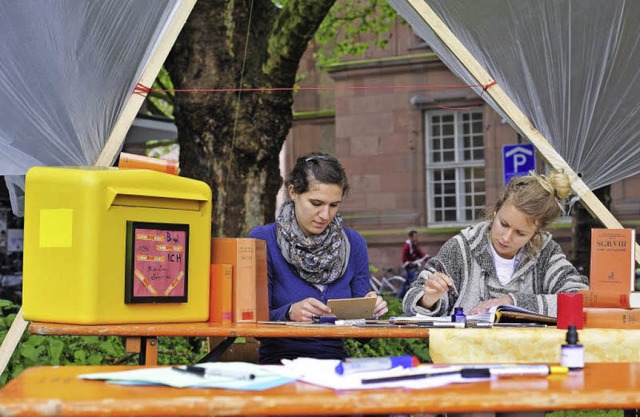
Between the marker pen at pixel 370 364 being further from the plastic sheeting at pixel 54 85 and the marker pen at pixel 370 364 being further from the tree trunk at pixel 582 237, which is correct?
the tree trunk at pixel 582 237

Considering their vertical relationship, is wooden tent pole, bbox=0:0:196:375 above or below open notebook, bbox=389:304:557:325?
above

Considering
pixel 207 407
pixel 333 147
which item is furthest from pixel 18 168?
pixel 333 147

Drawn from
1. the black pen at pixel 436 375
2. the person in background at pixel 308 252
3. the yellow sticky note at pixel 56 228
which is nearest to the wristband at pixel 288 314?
the person in background at pixel 308 252

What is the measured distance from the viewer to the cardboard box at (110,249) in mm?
3609

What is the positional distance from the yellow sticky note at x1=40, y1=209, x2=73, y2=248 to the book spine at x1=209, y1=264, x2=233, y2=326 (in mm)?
611

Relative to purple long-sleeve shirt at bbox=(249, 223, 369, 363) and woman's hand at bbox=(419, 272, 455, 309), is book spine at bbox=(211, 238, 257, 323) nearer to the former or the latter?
purple long-sleeve shirt at bbox=(249, 223, 369, 363)

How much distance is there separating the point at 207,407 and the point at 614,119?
11.7ft

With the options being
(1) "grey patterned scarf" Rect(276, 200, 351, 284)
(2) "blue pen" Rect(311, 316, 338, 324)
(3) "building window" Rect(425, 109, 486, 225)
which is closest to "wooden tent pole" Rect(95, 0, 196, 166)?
(1) "grey patterned scarf" Rect(276, 200, 351, 284)

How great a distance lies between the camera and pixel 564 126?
496cm

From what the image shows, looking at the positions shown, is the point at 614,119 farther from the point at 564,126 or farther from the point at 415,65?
the point at 415,65

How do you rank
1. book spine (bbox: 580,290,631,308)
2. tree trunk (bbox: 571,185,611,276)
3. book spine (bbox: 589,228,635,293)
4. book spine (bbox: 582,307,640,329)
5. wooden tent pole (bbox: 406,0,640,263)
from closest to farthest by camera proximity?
book spine (bbox: 582,307,640,329)
book spine (bbox: 580,290,631,308)
book spine (bbox: 589,228,635,293)
wooden tent pole (bbox: 406,0,640,263)
tree trunk (bbox: 571,185,611,276)

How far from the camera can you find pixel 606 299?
12.3ft

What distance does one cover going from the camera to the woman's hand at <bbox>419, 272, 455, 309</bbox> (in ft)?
13.0

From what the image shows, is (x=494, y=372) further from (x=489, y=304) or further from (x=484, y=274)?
(x=484, y=274)
